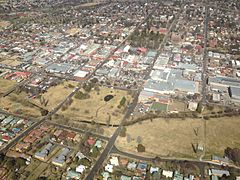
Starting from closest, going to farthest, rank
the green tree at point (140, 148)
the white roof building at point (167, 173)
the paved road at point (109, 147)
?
the white roof building at point (167, 173)
the paved road at point (109, 147)
the green tree at point (140, 148)

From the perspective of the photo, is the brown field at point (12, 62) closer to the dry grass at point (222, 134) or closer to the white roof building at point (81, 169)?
the white roof building at point (81, 169)

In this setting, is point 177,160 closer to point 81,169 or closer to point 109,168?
point 109,168

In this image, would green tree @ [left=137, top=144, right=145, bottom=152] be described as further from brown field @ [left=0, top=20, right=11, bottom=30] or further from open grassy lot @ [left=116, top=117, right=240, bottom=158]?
brown field @ [left=0, top=20, right=11, bottom=30]

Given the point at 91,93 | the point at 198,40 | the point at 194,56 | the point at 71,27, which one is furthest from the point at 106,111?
the point at 71,27

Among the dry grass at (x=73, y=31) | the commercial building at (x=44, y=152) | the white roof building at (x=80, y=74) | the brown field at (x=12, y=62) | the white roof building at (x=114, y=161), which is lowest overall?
the white roof building at (x=114, y=161)

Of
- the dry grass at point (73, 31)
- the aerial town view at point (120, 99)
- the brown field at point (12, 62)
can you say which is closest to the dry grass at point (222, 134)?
the aerial town view at point (120, 99)

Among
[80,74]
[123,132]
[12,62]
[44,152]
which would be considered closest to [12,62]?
[12,62]
